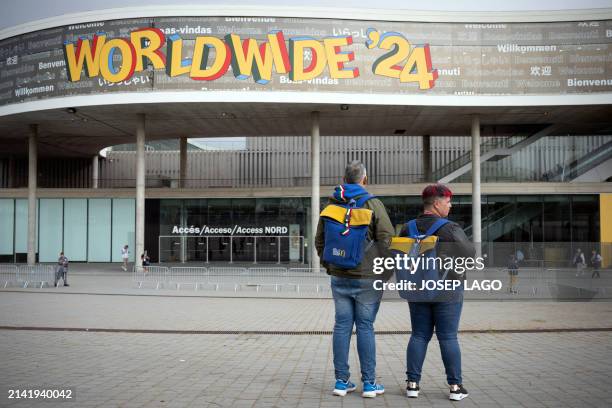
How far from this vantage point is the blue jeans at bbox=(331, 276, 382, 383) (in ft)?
18.3

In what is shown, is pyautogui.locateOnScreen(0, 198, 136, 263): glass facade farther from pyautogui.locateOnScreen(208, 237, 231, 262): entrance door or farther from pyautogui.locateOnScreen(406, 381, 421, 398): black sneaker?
pyautogui.locateOnScreen(406, 381, 421, 398): black sneaker

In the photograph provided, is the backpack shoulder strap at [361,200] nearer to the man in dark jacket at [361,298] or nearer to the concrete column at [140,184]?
the man in dark jacket at [361,298]

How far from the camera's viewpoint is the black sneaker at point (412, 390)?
5.55m

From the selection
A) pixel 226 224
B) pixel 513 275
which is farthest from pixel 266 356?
pixel 226 224

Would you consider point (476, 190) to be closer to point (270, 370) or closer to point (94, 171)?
point (270, 370)

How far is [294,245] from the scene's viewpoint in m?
37.6

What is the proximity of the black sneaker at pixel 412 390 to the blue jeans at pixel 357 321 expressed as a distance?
344mm

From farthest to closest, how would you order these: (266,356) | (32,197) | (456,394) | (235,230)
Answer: (235,230), (32,197), (266,356), (456,394)

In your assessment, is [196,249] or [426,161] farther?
[426,161]

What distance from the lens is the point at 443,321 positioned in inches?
217

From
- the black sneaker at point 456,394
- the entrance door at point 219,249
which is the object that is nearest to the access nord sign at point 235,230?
the entrance door at point 219,249

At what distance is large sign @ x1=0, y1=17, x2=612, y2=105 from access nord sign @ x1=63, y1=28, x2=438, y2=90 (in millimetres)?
53

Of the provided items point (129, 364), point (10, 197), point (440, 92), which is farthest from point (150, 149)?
point (129, 364)

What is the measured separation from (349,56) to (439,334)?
26.8 m
